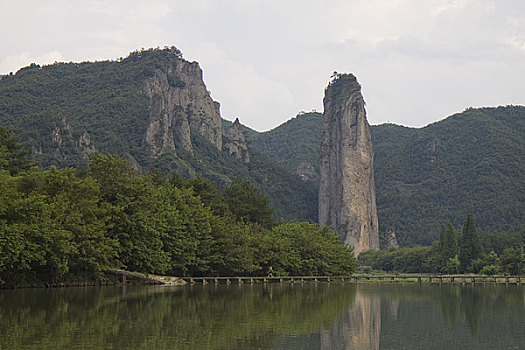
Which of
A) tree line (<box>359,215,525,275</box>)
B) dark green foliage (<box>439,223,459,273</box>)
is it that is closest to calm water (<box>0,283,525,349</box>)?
tree line (<box>359,215,525,275</box>)

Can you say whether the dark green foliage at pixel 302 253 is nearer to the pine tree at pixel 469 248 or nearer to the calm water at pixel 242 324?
the pine tree at pixel 469 248

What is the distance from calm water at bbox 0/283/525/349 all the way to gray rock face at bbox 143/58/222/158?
11753 cm

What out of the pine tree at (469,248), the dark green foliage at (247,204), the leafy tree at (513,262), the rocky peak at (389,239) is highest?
the rocky peak at (389,239)

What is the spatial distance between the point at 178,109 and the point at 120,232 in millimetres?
119883

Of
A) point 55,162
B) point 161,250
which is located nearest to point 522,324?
point 161,250

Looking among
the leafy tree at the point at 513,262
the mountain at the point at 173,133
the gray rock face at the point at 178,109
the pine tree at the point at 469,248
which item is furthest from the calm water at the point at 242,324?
the gray rock face at the point at 178,109

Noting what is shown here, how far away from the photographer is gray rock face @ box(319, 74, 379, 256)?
598ft

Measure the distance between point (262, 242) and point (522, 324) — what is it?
139 feet

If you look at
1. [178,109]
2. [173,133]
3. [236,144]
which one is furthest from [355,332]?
[236,144]

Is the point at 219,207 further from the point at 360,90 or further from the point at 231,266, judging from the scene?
the point at 360,90

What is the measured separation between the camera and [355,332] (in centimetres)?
2320

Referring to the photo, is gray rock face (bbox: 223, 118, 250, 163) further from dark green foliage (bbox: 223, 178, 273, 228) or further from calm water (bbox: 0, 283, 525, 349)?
calm water (bbox: 0, 283, 525, 349)

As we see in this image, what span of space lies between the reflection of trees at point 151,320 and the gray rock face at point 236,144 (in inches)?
6119

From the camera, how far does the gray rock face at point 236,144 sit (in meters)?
192
